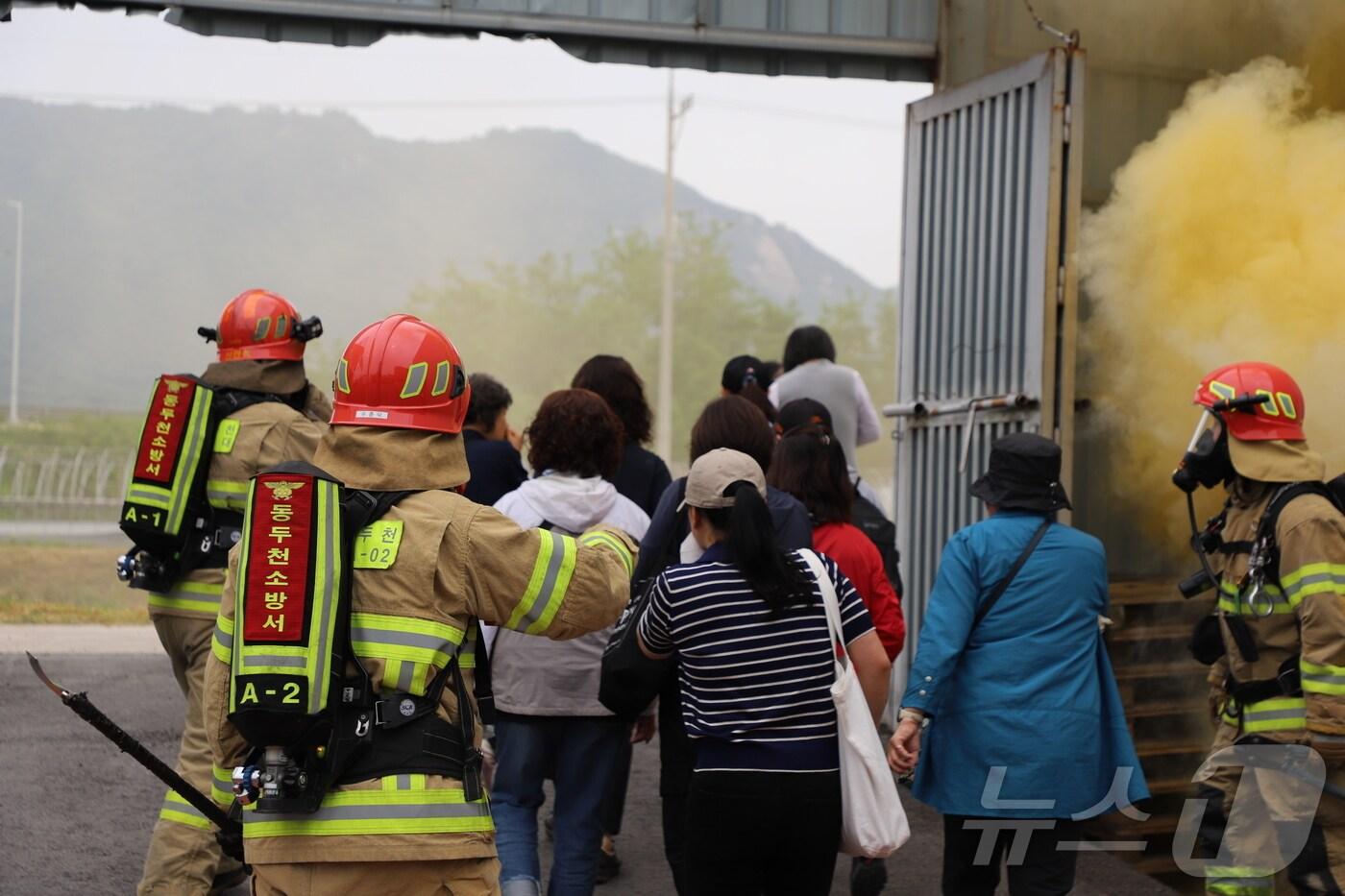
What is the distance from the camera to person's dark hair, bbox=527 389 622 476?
14.4ft

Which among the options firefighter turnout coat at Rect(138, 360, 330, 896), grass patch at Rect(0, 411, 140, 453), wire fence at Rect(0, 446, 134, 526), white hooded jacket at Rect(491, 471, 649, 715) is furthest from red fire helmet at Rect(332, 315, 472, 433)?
grass patch at Rect(0, 411, 140, 453)


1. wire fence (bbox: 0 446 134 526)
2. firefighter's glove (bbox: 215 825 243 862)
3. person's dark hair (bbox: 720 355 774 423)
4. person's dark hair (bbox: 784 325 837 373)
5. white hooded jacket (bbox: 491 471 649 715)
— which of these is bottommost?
wire fence (bbox: 0 446 134 526)

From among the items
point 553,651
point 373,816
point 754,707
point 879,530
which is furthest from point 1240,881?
point 373,816

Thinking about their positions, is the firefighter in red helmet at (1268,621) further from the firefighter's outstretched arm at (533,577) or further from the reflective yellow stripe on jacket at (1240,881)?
the firefighter's outstretched arm at (533,577)

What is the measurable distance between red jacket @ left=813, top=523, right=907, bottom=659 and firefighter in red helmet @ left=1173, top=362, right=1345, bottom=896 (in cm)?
100

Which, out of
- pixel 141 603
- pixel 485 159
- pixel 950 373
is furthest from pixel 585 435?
pixel 485 159

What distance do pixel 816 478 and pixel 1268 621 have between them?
1491mm

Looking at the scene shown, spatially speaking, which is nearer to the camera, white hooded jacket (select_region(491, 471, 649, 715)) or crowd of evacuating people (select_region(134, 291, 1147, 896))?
crowd of evacuating people (select_region(134, 291, 1147, 896))

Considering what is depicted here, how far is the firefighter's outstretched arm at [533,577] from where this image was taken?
9.20 feet

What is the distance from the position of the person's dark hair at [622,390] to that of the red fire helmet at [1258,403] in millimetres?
1997

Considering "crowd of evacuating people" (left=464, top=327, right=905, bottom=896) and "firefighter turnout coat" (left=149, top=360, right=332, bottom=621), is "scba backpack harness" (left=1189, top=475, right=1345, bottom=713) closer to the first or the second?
"crowd of evacuating people" (left=464, top=327, right=905, bottom=896)

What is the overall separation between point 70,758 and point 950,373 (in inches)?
187

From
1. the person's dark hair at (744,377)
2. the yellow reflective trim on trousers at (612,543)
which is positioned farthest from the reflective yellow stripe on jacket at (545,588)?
the person's dark hair at (744,377)

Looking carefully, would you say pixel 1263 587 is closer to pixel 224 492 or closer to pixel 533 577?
pixel 533 577
